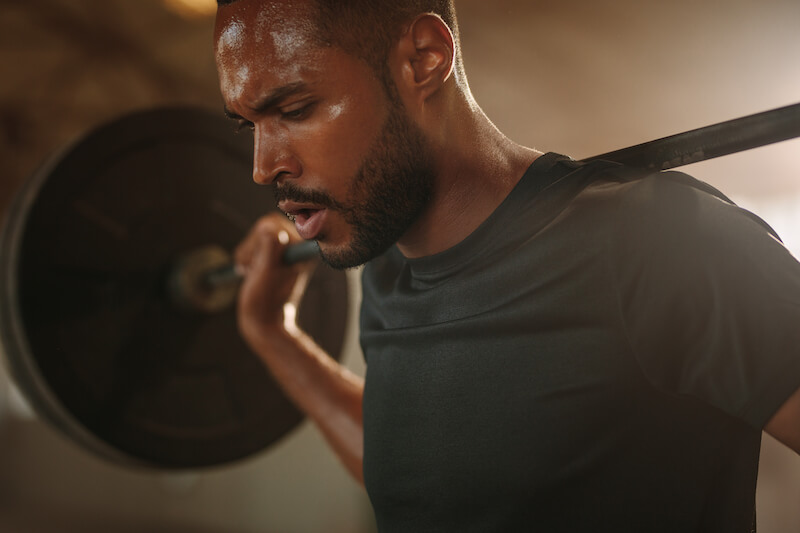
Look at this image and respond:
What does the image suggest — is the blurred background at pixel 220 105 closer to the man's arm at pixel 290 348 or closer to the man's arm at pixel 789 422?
the man's arm at pixel 789 422

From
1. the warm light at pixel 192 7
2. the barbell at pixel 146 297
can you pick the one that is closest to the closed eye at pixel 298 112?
the barbell at pixel 146 297

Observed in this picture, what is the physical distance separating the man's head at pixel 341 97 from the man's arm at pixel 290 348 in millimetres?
366

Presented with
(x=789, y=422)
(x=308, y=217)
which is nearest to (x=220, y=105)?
(x=308, y=217)

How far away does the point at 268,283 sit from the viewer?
921 mm

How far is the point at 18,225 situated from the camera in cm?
99

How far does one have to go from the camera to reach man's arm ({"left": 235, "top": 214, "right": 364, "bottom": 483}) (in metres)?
0.79

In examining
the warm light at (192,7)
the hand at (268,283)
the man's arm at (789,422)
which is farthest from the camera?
the warm light at (192,7)

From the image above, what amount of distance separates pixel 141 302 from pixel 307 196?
0.74 metres

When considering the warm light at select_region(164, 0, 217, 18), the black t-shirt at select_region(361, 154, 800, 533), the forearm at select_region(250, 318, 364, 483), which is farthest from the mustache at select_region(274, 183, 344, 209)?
the warm light at select_region(164, 0, 217, 18)

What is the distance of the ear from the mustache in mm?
90

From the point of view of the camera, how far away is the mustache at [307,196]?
0.48 metres

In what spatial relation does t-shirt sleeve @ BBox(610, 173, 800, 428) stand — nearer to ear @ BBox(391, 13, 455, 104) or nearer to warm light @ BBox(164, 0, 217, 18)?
ear @ BBox(391, 13, 455, 104)

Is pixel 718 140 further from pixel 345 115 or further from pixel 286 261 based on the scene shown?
pixel 286 261

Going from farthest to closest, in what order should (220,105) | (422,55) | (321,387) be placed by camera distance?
(220,105) → (321,387) → (422,55)
